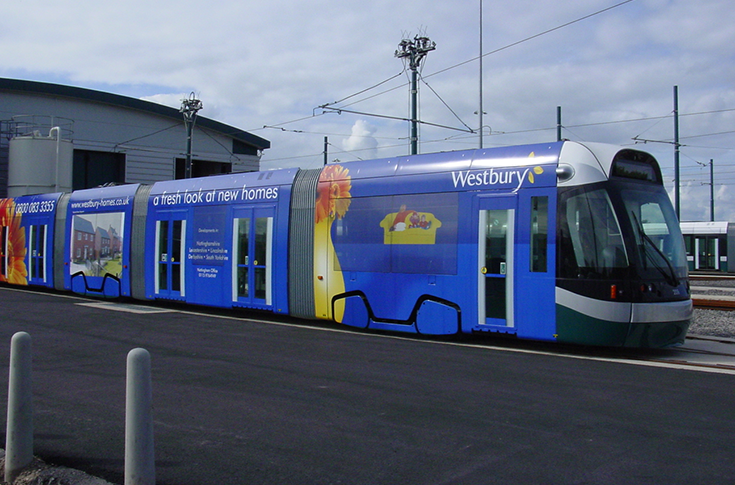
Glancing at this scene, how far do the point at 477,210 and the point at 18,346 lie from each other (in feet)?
23.9

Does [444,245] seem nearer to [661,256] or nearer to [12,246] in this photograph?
[661,256]

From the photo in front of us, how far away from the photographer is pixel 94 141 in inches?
1681

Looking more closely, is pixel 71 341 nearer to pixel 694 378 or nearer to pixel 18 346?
pixel 18 346

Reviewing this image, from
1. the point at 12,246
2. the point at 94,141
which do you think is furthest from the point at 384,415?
the point at 94,141

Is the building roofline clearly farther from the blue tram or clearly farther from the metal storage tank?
the blue tram

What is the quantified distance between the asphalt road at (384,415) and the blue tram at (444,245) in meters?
0.94

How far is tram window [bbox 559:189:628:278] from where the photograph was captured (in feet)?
30.2

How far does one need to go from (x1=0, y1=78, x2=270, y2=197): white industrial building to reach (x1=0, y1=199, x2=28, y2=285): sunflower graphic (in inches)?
530

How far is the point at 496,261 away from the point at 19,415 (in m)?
7.15

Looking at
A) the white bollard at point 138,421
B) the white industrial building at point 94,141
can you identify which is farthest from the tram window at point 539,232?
the white industrial building at point 94,141

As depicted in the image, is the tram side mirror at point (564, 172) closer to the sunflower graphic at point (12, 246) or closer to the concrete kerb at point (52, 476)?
the concrete kerb at point (52, 476)

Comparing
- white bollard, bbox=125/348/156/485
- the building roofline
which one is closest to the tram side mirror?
white bollard, bbox=125/348/156/485

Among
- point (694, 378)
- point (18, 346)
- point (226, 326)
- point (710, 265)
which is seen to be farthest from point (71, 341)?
point (710, 265)

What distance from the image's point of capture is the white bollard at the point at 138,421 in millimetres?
3900
